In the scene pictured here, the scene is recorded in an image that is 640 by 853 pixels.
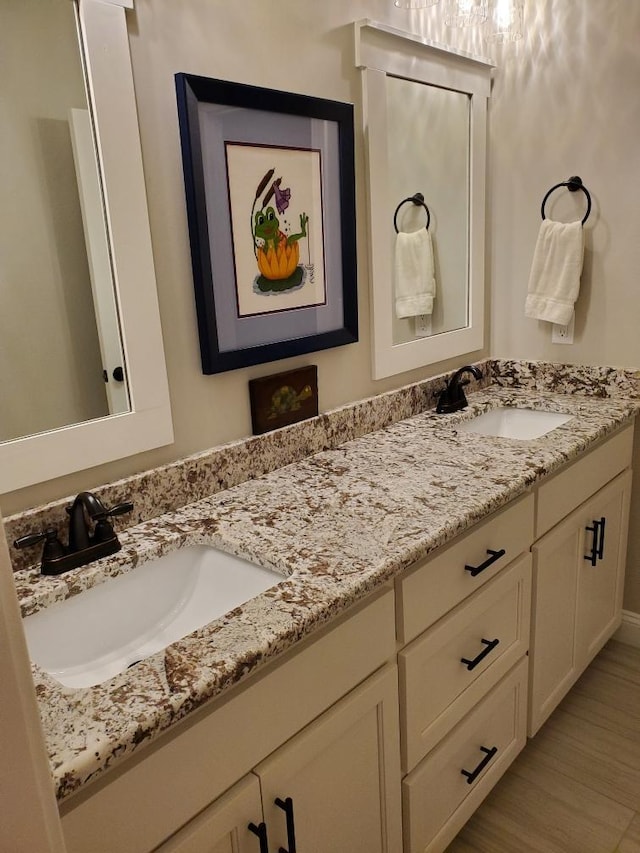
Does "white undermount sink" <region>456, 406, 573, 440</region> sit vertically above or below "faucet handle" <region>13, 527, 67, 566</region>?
below

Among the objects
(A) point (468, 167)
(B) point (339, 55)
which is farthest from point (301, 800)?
(A) point (468, 167)

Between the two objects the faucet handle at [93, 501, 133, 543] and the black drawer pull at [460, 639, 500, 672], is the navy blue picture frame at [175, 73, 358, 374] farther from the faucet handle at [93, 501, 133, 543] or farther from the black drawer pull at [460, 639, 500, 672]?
the black drawer pull at [460, 639, 500, 672]

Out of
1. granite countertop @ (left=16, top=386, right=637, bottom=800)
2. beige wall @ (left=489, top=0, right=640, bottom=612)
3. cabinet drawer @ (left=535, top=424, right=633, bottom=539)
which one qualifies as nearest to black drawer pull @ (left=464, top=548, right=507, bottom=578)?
granite countertop @ (left=16, top=386, right=637, bottom=800)

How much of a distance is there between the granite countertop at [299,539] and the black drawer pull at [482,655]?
13.1 inches

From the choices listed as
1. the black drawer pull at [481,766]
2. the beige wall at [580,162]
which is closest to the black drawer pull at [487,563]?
the black drawer pull at [481,766]

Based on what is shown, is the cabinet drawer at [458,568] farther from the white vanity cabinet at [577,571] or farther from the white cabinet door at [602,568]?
the white cabinet door at [602,568]

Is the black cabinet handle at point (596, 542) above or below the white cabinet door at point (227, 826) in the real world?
below

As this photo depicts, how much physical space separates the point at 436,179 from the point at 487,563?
1.23m

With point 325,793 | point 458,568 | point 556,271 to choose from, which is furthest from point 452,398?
point 325,793

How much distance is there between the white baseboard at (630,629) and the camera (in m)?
2.29

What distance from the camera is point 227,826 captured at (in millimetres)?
933

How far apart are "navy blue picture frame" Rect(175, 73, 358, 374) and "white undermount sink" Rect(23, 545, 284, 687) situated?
0.45 m

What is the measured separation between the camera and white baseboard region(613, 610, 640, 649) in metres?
2.29

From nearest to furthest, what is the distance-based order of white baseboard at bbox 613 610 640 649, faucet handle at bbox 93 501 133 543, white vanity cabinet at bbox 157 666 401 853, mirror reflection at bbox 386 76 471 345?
white vanity cabinet at bbox 157 666 401 853 < faucet handle at bbox 93 501 133 543 < mirror reflection at bbox 386 76 471 345 < white baseboard at bbox 613 610 640 649
